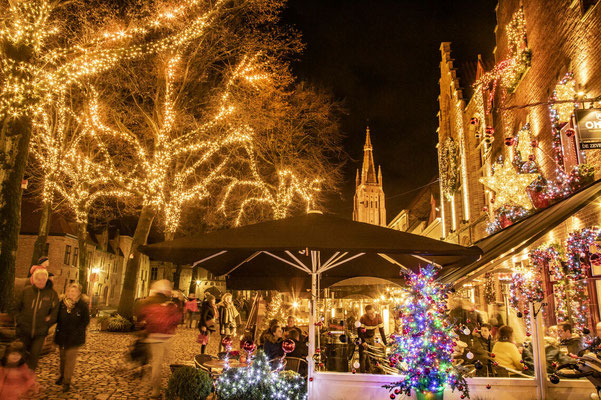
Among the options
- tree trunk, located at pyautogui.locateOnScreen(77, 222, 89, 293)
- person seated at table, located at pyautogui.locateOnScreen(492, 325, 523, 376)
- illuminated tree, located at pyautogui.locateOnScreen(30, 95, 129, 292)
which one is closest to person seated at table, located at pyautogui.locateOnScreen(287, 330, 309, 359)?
person seated at table, located at pyautogui.locateOnScreen(492, 325, 523, 376)

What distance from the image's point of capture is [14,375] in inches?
178

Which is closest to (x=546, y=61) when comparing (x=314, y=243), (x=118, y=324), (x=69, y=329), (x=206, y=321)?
(x=314, y=243)

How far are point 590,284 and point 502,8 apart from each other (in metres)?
10.0

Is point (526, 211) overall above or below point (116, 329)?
above

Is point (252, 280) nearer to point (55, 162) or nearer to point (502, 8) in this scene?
point (55, 162)

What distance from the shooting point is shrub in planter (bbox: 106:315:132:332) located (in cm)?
1573

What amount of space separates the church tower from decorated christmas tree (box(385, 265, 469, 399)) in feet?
255

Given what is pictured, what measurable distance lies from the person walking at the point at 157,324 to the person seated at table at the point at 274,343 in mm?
1829

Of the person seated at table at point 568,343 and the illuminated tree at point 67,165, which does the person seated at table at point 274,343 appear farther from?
the illuminated tree at point 67,165

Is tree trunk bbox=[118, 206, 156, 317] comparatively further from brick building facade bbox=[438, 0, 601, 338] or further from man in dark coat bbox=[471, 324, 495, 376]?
man in dark coat bbox=[471, 324, 495, 376]

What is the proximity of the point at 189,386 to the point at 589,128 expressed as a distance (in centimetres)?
751

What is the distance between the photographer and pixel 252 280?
30.1ft

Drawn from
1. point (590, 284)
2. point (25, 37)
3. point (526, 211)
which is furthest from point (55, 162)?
point (590, 284)

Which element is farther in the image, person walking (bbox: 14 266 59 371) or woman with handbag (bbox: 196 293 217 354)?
woman with handbag (bbox: 196 293 217 354)
